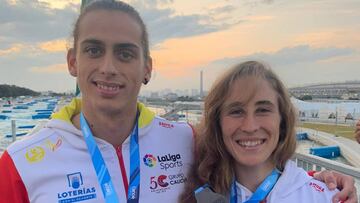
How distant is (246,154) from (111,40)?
35.6 inches

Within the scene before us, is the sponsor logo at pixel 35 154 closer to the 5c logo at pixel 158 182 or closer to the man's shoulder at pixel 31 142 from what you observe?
the man's shoulder at pixel 31 142

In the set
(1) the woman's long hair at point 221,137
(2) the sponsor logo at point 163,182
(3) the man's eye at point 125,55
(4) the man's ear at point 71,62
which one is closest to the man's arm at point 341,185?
(1) the woman's long hair at point 221,137

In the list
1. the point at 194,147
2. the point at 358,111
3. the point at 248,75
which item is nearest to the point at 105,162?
the point at 194,147

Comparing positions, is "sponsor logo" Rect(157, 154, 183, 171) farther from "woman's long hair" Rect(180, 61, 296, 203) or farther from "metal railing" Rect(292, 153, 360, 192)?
"metal railing" Rect(292, 153, 360, 192)

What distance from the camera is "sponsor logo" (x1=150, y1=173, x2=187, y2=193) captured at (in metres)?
1.92

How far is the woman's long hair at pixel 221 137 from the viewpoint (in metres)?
1.91

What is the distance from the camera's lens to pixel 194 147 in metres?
2.20

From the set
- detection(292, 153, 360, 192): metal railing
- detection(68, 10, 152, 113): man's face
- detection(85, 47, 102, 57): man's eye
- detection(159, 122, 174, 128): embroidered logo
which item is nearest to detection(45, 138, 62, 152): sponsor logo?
detection(68, 10, 152, 113): man's face

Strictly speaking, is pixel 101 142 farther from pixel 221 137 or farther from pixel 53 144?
pixel 221 137

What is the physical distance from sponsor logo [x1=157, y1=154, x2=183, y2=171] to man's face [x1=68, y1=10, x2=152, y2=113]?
39 cm

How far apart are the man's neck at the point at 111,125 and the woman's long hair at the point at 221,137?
44cm

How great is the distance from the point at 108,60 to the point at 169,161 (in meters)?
0.68

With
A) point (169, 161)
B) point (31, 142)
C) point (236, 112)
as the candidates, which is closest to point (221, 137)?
point (236, 112)

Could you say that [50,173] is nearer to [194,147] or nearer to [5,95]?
[194,147]
